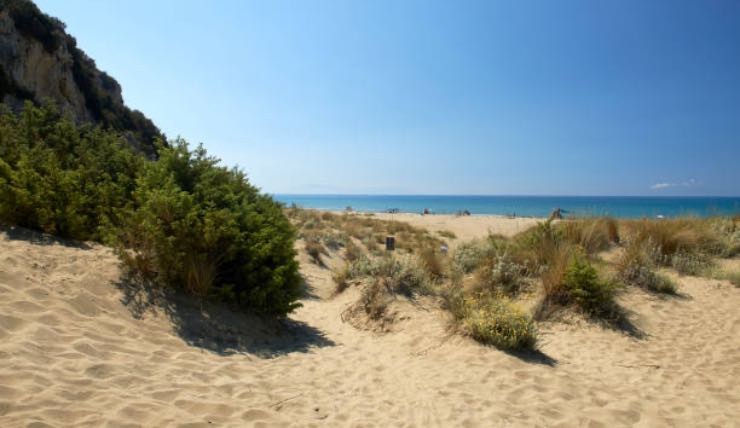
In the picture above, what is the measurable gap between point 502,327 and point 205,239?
182 inches

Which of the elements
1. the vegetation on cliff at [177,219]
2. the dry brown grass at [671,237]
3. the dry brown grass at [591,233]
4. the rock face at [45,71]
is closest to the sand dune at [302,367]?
the vegetation on cliff at [177,219]

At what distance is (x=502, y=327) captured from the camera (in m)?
5.76

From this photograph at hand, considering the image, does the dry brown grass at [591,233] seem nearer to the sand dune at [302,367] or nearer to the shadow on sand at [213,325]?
the sand dune at [302,367]

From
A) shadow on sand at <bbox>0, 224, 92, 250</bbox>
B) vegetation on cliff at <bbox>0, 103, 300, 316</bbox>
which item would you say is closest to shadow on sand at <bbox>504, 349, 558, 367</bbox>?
vegetation on cliff at <bbox>0, 103, 300, 316</bbox>

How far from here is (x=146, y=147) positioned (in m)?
23.8

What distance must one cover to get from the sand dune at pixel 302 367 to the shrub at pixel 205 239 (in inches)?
16.7

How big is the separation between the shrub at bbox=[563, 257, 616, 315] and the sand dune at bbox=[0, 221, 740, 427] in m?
0.45

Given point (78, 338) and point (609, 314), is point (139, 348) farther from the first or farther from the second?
point (609, 314)

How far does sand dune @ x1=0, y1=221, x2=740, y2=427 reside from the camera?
3355mm

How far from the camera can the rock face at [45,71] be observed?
17891mm

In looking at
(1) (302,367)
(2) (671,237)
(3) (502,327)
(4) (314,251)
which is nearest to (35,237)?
(1) (302,367)

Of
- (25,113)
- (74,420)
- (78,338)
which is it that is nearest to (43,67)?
(25,113)

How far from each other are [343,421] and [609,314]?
558cm

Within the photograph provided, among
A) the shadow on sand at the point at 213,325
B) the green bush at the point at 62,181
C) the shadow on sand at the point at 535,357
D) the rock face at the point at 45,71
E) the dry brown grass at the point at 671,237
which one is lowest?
the shadow on sand at the point at 535,357
